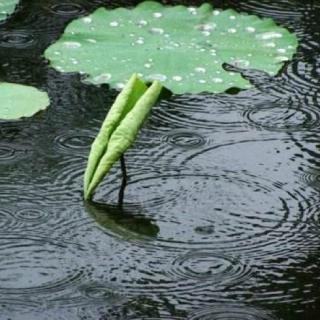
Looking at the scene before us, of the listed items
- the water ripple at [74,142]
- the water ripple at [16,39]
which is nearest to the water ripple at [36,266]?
the water ripple at [74,142]

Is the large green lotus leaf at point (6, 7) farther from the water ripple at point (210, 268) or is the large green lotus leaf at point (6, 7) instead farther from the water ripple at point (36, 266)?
the water ripple at point (210, 268)

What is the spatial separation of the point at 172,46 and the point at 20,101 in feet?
1.61

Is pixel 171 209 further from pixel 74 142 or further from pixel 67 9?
pixel 67 9

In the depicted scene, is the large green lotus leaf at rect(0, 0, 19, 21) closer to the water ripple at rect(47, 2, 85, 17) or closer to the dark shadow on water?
the water ripple at rect(47, 2, 85, 17)

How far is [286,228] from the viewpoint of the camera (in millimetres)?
2432

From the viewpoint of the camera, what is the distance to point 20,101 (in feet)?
9.61

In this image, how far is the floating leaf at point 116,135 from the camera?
99.1 inches

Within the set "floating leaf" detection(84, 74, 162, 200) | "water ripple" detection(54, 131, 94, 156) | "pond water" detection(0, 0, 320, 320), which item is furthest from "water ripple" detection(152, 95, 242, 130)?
"floating leaf" detection(84, 74, 162, 200)

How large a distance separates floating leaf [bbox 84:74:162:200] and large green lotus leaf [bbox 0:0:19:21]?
0.93 meters

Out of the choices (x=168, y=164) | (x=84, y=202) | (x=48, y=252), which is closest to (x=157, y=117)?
(x=168, y=164)

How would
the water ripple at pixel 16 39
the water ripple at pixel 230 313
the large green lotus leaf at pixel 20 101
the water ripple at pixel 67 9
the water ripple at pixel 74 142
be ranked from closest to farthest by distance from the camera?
1. the water ripple at pixel 230 313
2. the water ripple at pixel 74 142
3. the large green lotus leaf at pixel 20 101
4. the water ripple at pixel 16 39
5. the water ripple at pixel 67 9

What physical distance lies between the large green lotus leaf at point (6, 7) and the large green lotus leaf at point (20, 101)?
44 centimetres

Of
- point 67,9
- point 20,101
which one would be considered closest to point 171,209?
point 20,101

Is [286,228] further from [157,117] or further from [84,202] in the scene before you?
[157,117]
